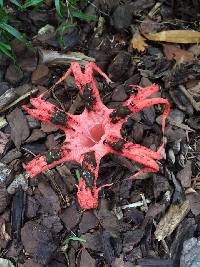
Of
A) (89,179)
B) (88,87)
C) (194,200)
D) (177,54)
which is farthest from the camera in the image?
(177,54)

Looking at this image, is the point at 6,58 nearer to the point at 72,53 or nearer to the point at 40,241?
the point at 72,53

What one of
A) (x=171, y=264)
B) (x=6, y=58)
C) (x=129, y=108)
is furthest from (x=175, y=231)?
(x=6, y=58)

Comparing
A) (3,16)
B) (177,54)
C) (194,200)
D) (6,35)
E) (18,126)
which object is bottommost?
(194,200)

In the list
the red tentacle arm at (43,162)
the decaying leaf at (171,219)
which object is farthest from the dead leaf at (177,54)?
the red tentacle arm at (43,162)

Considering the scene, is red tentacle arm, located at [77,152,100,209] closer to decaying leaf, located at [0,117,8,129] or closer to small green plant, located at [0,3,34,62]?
decaying leaf, located at [0,117,8,129]

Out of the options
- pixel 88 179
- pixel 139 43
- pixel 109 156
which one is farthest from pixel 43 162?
pixel 139 43

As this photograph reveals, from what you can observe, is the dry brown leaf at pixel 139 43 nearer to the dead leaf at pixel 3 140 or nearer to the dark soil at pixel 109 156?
the dark soil at pixel 109 156

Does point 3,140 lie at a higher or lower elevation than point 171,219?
higher

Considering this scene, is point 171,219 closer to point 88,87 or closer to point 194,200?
point 194,200
